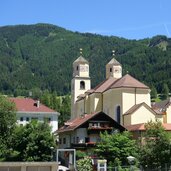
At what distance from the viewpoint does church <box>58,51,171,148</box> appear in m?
67.4

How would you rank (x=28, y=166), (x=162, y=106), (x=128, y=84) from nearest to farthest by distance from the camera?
(x=28, y=166) → (x=128, y=84) → (x=162, y=106)

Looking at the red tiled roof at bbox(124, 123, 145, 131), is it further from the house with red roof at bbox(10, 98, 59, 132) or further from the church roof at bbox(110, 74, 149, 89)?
the house with red roof at bbox(10, 98, 59, 132)

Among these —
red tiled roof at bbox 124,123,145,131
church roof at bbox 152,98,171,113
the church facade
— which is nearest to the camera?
red tiled roof at bbox 124,123,145,131

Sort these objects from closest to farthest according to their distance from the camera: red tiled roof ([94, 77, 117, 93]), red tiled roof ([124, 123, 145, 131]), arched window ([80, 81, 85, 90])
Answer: red tiled roof ([124, 123, 145, 131]) < red tiled roof ([94, 77, 117, 93]) < arched window ([80, 81, 85, 90])

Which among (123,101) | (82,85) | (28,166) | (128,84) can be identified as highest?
(82,85)

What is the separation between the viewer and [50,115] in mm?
86688

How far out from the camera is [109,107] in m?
83.0

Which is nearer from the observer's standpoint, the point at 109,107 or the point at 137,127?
the point at 137,127

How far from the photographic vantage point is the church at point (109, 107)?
6738 cm

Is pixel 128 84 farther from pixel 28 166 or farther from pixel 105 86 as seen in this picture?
pixel 28 166

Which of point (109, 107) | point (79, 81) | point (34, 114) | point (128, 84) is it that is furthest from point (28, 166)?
point (79, 81)

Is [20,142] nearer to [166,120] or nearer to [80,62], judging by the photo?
[166,120]

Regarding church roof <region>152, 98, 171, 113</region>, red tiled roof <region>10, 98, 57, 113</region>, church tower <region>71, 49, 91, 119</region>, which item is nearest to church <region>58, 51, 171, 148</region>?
church tower <region>71, 49, 91, 119</region>

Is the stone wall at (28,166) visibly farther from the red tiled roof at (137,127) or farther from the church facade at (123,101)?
the church facade at (123,101)
